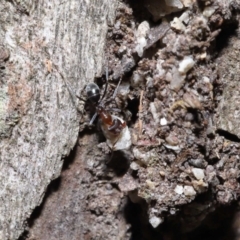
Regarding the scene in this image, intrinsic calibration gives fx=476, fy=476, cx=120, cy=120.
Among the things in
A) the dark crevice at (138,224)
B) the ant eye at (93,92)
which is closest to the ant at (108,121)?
the ant eye at (93,92)

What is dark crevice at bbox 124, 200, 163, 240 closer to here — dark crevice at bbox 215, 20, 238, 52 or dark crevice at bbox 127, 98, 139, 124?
dark crevice at bbox 127, 98, 139, 124

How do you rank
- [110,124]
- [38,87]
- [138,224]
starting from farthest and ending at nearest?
1. [138,224]
2. [110,124]
3. [38,87]

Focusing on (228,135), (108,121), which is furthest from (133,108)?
(228,135)

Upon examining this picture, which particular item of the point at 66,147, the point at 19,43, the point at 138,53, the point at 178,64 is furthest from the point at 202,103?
the point at 19,43

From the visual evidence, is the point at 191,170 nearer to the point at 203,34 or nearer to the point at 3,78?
the point at 203,34

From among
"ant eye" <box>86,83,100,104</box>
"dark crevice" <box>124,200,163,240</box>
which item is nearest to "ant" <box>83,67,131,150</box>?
"ant eye" <box>86,83,100,104</box>

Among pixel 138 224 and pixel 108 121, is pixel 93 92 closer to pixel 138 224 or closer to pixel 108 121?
pixel 108 121

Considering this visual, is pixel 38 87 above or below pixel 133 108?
above
